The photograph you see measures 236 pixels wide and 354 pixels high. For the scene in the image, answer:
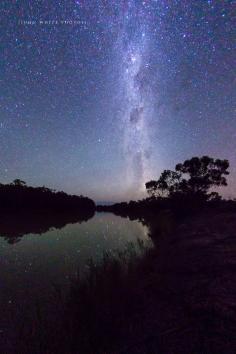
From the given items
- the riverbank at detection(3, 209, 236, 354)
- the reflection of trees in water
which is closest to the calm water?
the riverbank at detection(3, 209, 236, 354)

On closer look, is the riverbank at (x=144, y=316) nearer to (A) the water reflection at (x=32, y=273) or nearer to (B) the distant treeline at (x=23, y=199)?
(A) the water reflection at (x=32, y=273)

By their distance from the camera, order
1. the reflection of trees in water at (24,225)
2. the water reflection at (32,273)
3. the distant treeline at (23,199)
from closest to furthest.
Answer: the water reflection at (32,273)
the reflection of trees in water at (24,225)
the distant treeline at (23,199)

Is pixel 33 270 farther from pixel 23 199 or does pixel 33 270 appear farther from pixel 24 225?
pixel 23 199

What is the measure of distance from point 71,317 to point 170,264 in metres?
7.22

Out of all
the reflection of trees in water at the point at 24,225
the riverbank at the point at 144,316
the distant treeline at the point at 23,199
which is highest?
the distant treeline at the point at 23,199

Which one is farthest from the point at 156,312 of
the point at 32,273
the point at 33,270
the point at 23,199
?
the point at 23,199

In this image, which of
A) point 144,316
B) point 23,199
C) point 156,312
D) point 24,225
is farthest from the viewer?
point 23,199

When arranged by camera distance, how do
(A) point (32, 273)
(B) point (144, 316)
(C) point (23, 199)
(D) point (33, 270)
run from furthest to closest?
(C) point (23, 199) < (D) point (33, 270) < (A) point (32, 273) < (B) point (144, 316)

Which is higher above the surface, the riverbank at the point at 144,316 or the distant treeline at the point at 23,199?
the distant treeline at the point at 23,199

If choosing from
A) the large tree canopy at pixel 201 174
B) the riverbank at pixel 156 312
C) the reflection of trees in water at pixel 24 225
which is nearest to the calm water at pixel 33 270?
the riverbank at pixel 156 312

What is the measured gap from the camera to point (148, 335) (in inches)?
222

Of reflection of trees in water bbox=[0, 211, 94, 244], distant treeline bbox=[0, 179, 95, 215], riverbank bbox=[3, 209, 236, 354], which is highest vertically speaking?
distant treeline bbox=[0, 179, 95, 215]

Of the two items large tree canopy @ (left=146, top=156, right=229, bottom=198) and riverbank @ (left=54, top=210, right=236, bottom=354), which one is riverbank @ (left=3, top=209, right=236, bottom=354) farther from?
large tree canopy @ (left=146, top=156, right=229, bottom=198)

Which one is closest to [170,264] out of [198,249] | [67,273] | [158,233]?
[198,249]
